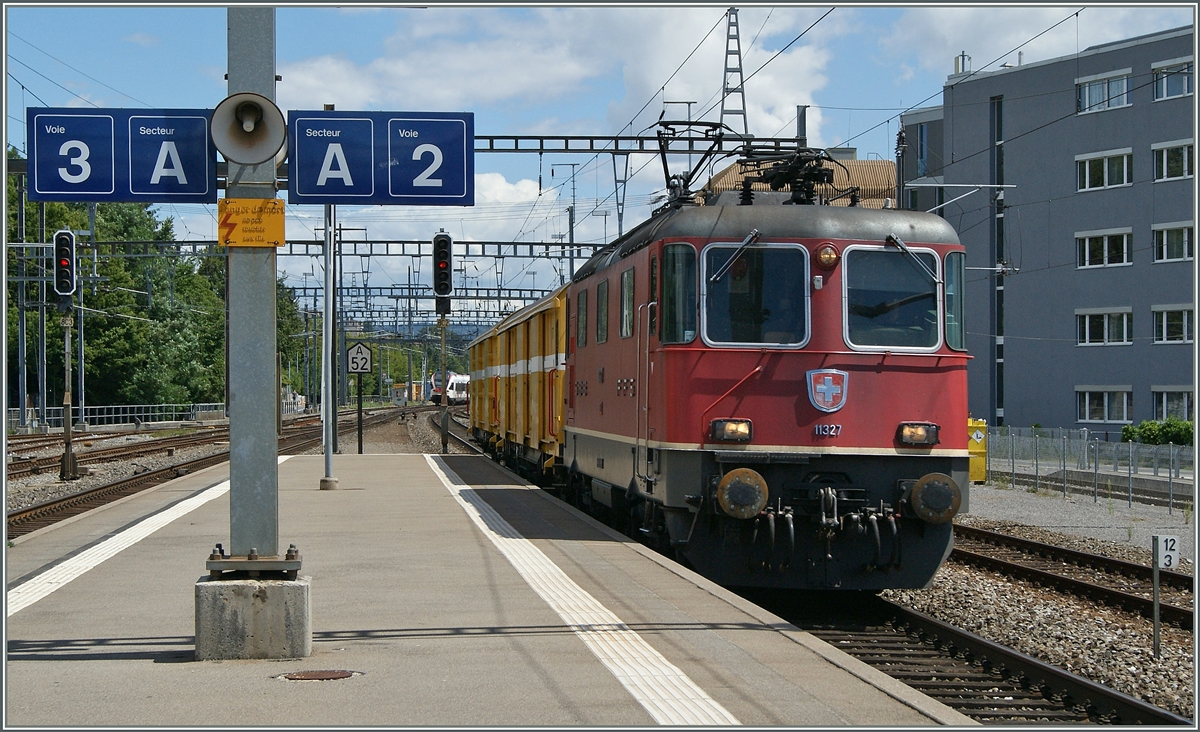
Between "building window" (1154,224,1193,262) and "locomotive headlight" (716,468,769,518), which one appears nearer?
"locomotive headlight" (716,468,769,518)

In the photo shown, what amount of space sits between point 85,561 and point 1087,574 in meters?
10.7

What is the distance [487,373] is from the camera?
104 ft

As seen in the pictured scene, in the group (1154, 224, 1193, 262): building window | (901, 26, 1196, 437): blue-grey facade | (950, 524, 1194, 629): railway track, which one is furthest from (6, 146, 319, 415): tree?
(950, 524, 1194, 629): railway track

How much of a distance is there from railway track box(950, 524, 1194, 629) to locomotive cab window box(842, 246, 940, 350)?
10.6 ft

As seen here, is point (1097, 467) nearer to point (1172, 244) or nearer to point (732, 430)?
point (732, 430)

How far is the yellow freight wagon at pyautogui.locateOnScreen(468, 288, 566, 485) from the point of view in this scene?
18.8 metres

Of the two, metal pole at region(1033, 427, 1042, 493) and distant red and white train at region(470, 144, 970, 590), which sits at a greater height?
distant red and white train at region(470, 144, 970, 590)

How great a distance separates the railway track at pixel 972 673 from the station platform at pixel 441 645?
0.97 meters

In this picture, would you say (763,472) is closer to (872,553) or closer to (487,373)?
(872,553)

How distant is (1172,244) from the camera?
39.9 metres

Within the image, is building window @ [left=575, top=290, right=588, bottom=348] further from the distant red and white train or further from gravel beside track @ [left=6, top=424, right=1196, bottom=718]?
gravel beside track @ [left=6, top=424, right=1196, bottom=718]

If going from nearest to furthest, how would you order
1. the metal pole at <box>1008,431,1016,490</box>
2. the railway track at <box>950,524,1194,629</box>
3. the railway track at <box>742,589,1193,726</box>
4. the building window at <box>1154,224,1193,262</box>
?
the railway track at <box>742,589,1193,726</box>
the railway track at <box>950,524,1194,629</box>
the metal pole at <box>1008,431,1016,490</box>
the building window at <box>1154,224,1193,262</box>

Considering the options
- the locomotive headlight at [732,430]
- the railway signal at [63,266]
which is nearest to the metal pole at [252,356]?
the locomotive headlight at [732,430]

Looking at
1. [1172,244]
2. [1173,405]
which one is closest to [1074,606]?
[1173,405]
